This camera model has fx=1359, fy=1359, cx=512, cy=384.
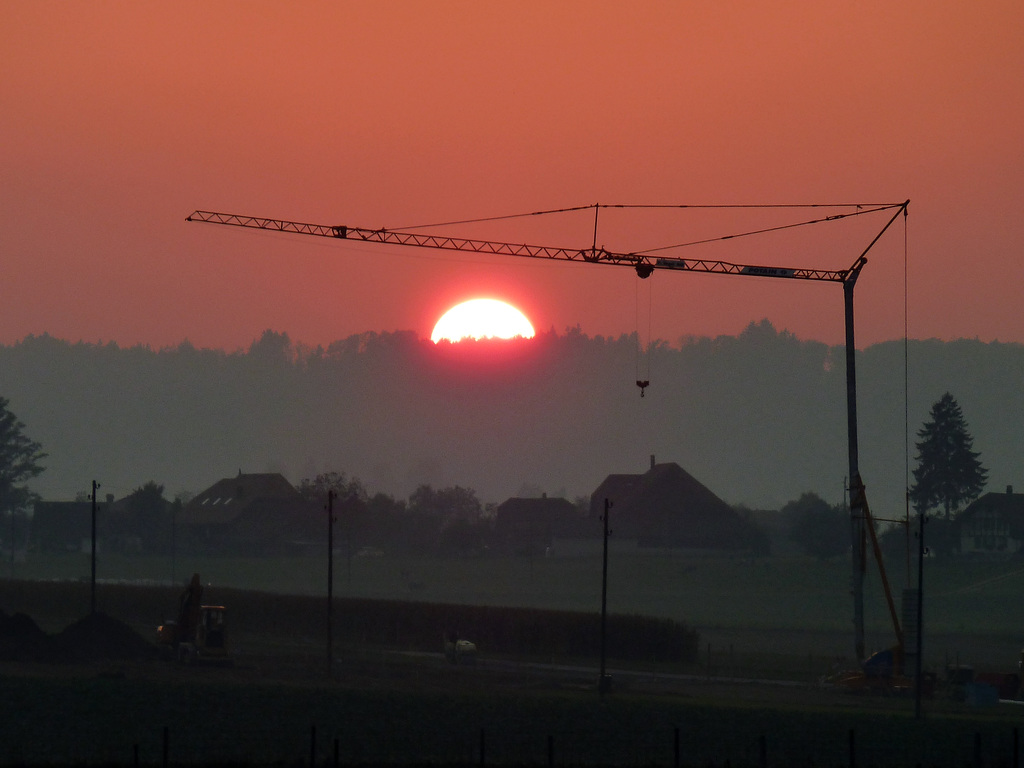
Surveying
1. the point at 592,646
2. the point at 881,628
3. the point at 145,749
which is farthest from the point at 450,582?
the point at 145,749

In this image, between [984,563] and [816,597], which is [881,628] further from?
[984,563]

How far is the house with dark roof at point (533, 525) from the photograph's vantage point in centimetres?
17862

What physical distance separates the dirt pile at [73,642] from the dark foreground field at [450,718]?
0.28 meters

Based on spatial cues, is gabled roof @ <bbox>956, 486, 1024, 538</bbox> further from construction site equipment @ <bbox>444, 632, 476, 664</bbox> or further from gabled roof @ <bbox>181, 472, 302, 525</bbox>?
construction site equipment @ <bbox>444, 632, 476, 664</bbox>

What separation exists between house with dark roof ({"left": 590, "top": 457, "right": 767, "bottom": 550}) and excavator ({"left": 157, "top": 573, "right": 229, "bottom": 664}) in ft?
342

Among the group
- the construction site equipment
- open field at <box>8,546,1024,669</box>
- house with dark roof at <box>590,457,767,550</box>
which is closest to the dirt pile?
the construction site equipment

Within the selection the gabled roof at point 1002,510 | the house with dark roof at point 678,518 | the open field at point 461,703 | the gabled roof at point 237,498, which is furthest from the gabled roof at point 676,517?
the open field at point 461,703

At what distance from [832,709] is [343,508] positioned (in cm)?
12677

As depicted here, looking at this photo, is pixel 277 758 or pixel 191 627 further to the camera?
pixel 191 627

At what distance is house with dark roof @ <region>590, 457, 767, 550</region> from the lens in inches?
6565

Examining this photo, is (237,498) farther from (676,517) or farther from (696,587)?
(696,587)

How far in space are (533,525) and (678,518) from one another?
21904mm

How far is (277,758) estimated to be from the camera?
121 ft

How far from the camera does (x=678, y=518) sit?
558 ft
